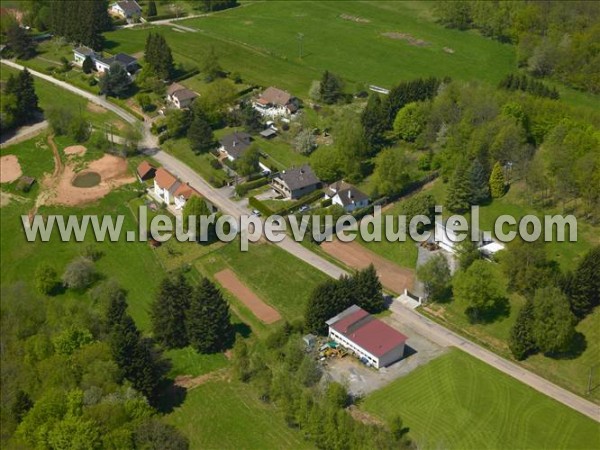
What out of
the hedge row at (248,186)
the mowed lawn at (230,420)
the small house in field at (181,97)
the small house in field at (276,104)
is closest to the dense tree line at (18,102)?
the small house in field at (181,97)

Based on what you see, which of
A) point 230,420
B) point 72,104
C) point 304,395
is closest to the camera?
point 304,395

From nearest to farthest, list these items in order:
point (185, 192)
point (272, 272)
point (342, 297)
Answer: point (342, 297), point (272, 272), point (185, 192)

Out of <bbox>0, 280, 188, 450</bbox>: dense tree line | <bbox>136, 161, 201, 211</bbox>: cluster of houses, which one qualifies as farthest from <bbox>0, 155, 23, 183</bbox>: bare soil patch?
<bbox>0, 280, 188, 450</bbox>: dense tree line

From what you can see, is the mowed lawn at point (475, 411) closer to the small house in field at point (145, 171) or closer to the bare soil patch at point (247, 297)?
the bare soil patch at point (247, 297)

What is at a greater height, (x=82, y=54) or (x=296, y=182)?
(x=82, y=54)

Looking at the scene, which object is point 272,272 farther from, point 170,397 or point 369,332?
point 170,397

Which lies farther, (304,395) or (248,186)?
(248,186)

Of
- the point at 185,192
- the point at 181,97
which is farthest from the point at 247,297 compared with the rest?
the point at 181,97
